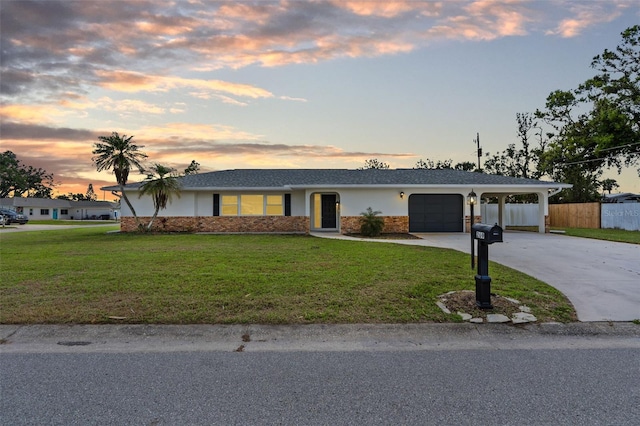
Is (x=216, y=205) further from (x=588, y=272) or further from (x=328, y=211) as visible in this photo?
(x=588, y=272)

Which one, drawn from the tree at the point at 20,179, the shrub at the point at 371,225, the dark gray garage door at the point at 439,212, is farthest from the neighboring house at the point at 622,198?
the tree at the point at 20,179

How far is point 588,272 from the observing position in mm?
7527

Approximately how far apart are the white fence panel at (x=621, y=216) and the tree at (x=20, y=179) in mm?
76236

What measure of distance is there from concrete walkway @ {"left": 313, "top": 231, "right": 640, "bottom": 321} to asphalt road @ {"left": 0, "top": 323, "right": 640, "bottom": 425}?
87 centimetres

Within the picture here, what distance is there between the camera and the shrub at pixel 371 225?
17.0 meters

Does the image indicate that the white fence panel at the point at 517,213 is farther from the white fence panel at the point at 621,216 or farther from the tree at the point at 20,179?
the tree at the point at 20,179

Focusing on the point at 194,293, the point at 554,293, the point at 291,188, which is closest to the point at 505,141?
the point at 291,188

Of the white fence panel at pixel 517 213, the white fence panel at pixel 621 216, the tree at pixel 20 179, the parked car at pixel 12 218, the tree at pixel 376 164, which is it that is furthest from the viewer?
the tree at pixel 20 179

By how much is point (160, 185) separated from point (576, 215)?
1027 inches

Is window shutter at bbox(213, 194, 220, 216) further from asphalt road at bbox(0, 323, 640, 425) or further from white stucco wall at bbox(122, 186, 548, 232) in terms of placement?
asphalt road at bbox(0, 323, 640, 425)

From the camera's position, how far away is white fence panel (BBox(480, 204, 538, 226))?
26.1 metres

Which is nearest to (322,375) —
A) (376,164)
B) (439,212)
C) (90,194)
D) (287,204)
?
(287,204)

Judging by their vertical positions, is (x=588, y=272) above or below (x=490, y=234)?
below

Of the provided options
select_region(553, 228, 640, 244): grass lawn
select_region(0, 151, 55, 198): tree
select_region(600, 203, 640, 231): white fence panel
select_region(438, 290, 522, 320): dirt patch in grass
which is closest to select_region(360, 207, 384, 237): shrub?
select_region(553, 228, 640, 244): grass lawn
